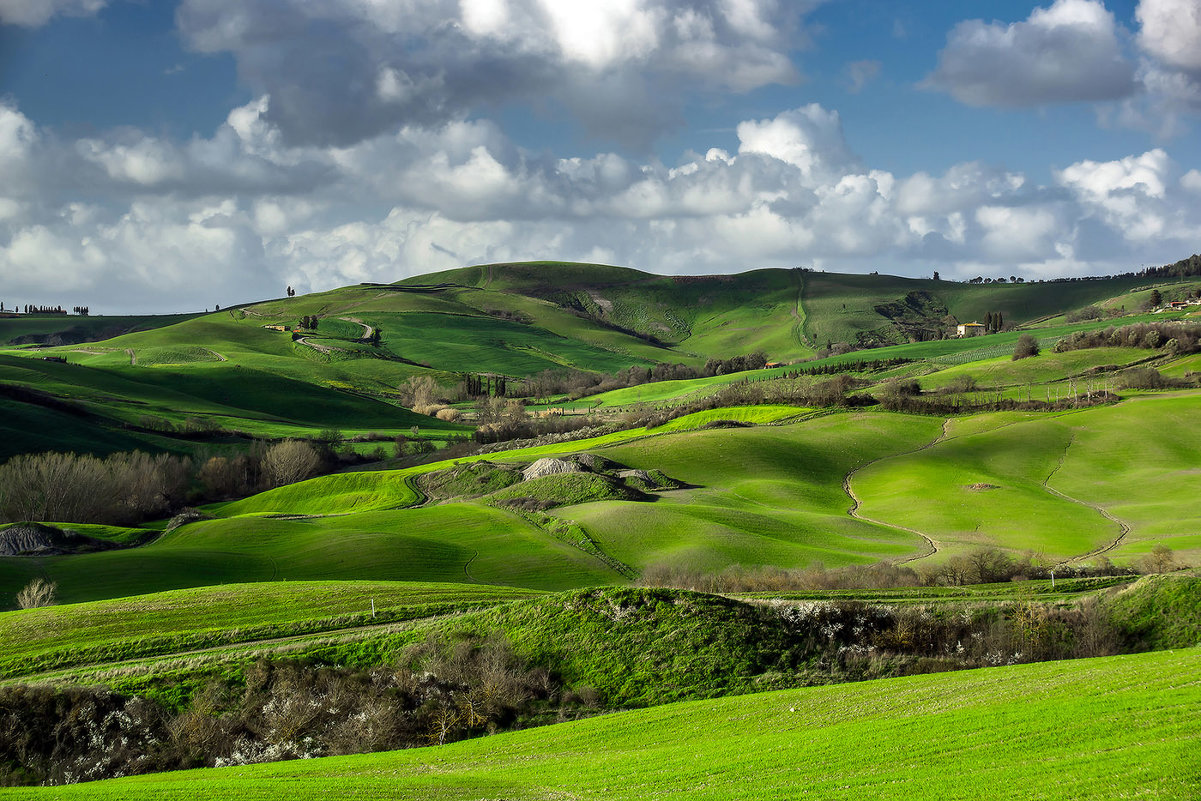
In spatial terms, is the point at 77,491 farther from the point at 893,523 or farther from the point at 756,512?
the point at 893,523

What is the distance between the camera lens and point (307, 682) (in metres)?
36.2

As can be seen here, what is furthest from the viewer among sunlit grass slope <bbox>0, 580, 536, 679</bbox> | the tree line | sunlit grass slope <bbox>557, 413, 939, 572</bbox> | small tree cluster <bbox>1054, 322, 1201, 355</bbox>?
small tree cluster <bbox>1054, 322, 1201, 355</bbox>

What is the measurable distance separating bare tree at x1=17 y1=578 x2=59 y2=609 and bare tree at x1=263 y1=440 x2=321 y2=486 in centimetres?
7606

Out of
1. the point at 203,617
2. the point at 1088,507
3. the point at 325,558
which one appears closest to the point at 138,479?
the point at 325,558

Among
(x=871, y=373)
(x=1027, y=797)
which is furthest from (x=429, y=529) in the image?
(x=871, y=373)

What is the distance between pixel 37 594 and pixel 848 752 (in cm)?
5327

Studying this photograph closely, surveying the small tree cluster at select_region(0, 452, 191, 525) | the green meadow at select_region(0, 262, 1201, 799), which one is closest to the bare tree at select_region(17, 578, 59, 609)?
the green meadow at select_region(0, 262, 1201, 799)

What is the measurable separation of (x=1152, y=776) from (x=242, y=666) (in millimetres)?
32831

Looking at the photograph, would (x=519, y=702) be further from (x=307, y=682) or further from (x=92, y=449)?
(x=92, y=449)

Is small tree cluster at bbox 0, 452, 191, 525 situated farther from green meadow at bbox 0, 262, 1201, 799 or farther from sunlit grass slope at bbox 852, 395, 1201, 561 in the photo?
sunlit grass slope at bbox 852, 395, 1201, 561

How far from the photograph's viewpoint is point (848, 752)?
20547mm

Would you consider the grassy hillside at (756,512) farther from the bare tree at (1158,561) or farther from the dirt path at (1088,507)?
the bare tree at (1158,561)

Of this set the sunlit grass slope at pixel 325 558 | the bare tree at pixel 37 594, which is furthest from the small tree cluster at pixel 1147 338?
the bare tree at pixel 37 594

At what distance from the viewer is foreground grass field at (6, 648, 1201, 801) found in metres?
16.8
